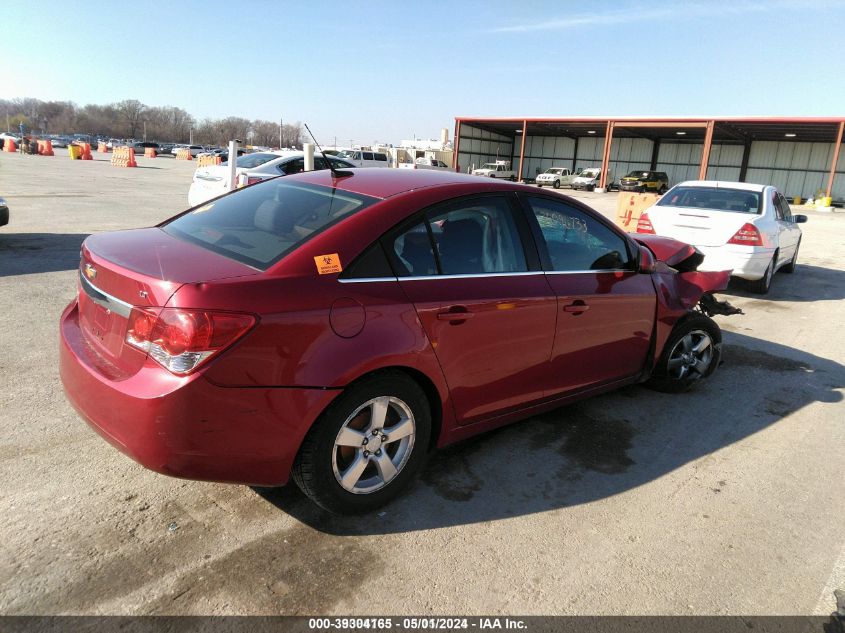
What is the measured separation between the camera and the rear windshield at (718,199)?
9125mm

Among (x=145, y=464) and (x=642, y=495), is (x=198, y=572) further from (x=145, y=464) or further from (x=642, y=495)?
(x=642, y=495)

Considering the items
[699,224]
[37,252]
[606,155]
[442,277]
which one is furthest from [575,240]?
[606,155]

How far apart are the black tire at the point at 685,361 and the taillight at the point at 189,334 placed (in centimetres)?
353

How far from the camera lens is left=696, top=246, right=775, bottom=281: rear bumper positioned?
27.9 ft

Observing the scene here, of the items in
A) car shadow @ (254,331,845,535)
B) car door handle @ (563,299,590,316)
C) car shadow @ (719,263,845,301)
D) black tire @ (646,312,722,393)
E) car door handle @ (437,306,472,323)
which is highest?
car door handle @ (437,306,472,323)

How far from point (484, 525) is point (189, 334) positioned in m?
1.70

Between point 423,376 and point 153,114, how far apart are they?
148704 millimetres

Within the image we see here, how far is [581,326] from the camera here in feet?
12.4

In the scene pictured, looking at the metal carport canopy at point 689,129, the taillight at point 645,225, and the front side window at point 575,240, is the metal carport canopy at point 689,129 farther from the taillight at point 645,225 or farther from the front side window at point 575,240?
the front side window at point 575,240

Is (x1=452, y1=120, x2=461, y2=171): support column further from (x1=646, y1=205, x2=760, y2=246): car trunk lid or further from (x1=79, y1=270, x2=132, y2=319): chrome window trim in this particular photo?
(x1=79, y1=270, x2=132, y2=319): chrome window trim

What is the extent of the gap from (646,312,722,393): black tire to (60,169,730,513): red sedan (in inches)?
34.3

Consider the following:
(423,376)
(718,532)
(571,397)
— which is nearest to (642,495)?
(718,532)

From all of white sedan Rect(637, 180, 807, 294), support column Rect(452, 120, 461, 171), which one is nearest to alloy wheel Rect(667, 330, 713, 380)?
white sedan Rect(637, 180, 807, 294)

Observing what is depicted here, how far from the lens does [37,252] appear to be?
8.66 metres
